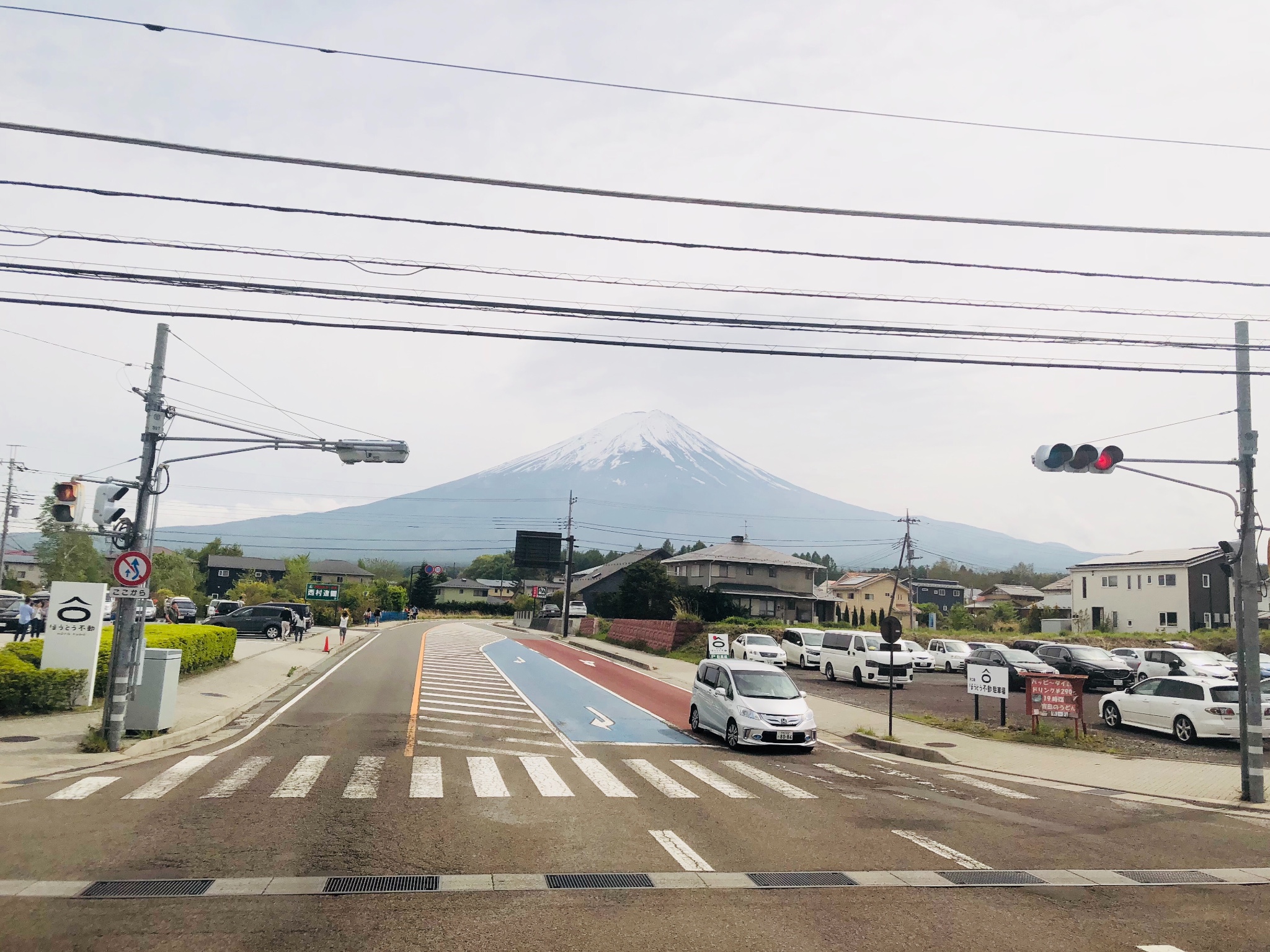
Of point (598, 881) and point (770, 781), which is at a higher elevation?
point (598, 881)

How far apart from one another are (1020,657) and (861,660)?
7338 millimetres

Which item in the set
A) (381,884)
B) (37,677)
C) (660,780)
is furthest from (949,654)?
(381,884)

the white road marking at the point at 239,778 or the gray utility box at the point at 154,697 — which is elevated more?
the gray utility box at the point at 154,697

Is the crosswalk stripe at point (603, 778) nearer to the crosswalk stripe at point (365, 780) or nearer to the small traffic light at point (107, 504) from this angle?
the crosswalk stripe at point (365, 780)

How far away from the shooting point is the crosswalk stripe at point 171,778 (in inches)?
467

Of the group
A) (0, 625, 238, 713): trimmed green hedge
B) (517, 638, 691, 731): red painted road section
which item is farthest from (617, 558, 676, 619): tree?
(0, 625, 238, 713): trimmed green hedge

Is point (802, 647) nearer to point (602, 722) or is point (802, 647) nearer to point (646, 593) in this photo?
point (602, 722)

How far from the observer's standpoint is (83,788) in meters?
12.1

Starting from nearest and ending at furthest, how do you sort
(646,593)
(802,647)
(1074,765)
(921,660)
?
(1074,765)
(802,647)
(921,660)
(646,593)

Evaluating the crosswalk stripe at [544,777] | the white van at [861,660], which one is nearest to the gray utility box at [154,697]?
the crosswalk stripe at [544,777]

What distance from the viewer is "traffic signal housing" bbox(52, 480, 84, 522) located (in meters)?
15.3

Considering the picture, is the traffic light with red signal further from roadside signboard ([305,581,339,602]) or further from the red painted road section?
roadside signboard ([305,581,339,602])

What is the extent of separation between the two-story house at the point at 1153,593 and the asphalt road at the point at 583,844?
54.6 meters

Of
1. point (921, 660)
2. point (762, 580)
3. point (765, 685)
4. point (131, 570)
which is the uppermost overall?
point (762, 580)
